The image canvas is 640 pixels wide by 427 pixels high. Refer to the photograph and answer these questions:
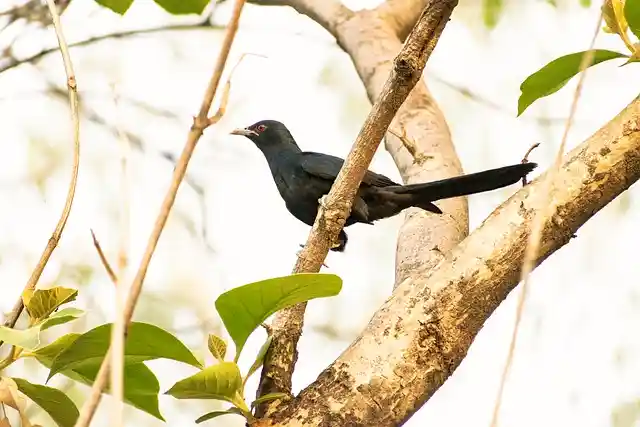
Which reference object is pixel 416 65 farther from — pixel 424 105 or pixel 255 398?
pixel 424 105

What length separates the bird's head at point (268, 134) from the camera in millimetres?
2492

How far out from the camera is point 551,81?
1.10 metres

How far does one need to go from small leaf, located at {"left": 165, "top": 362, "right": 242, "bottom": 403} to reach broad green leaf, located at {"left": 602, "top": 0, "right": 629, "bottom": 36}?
2.22ft

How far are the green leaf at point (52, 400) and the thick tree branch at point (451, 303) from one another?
0.81 ft

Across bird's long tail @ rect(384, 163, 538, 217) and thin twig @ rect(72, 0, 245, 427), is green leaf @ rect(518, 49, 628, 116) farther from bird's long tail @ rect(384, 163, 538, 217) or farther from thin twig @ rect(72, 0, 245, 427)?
thin twig @ rect(72, 0, 245, 427)

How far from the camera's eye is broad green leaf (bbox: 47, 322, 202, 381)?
83cm

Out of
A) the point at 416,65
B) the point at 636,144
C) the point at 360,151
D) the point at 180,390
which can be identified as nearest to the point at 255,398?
the point at 180,390

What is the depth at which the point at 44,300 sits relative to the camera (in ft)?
3.00

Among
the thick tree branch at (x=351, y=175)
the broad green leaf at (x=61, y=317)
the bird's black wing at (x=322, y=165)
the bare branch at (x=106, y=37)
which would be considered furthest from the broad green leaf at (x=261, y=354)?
the bare branch at (x=106, y=37)

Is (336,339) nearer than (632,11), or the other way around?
(632,11)

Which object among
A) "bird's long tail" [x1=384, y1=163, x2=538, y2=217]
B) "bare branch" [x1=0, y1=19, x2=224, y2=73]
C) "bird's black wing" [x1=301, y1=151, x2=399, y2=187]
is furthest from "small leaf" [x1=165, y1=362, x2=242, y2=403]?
"bare branch" [x1=0, y1=19, x2=224, y2=73]

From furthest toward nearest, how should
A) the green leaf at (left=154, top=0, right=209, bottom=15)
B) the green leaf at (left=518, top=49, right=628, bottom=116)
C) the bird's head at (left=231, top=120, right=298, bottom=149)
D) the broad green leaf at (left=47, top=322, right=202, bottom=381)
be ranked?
the bird's head at (left=231, top=120, right=298, bottom=149) → the green leaf at (left=518, top=49, right=628, bottom=116) → the broad green leaf at (left=47, top=322, right=202, bottom=381) → the green leaf at (left=154, top=0, right=209, bottom=15)

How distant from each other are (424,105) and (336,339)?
1015 mm

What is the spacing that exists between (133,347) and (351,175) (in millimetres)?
382
